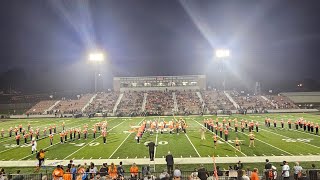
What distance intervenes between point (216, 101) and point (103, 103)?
85.2 feet

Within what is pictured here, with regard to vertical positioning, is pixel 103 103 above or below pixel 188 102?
above

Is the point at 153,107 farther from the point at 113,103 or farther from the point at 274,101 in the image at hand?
the point at 274,101

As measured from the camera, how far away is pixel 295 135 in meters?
26.2

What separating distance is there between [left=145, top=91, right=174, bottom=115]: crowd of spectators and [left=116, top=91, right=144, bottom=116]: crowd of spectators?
2004 mm

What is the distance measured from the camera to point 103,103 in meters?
68.2

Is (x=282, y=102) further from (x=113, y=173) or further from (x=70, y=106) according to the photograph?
(x=113, y=173)

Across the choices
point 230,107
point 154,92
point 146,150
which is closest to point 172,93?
point 154,92

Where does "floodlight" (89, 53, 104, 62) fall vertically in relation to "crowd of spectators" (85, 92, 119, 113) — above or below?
above

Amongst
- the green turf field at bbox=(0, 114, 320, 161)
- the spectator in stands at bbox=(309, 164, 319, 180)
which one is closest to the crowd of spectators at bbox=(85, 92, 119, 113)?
the green turf field at bbox=(0, 114, 320, 161)

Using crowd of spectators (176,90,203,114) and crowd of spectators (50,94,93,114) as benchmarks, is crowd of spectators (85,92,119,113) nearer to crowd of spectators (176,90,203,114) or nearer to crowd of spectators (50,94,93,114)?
crowd of spectators (50,94,93,114)

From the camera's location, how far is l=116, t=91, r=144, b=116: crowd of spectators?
59466 mm

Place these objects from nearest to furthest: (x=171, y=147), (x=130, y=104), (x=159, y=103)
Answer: (x=171, y=147), (x=159, y=103), (x=130, y=104)

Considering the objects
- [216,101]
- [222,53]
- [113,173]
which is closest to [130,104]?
[216,101]

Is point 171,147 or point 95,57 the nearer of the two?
point 171,147
